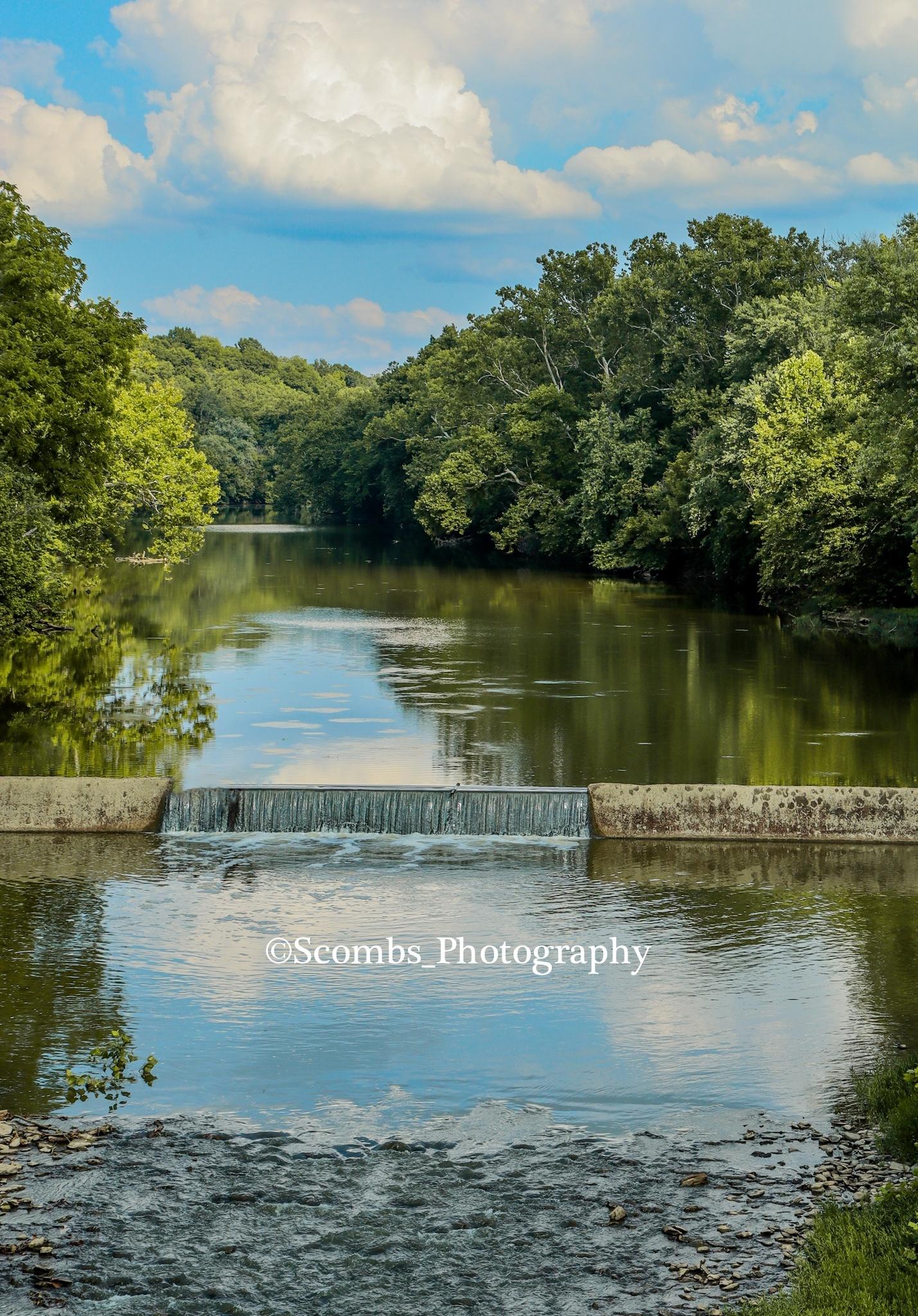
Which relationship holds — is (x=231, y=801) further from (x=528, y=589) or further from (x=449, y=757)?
(x=528, y=589)

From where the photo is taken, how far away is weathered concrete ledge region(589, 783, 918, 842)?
18.3 meters

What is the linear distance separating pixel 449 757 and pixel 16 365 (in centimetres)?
1405

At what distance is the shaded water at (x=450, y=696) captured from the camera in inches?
875

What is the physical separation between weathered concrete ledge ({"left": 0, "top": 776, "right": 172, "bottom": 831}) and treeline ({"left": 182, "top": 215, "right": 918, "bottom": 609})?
56.4 feet

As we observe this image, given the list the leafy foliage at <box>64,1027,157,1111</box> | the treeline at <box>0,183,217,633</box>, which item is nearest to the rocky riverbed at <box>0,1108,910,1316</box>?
the leafy foliage at <box>64,1027,157,1111</box>

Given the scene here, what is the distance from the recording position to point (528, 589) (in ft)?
190

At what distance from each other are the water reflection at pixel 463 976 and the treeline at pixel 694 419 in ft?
49.9

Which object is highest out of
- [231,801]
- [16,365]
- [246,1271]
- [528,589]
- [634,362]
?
[634,362]

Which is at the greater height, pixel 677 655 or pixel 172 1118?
pixel 677 655

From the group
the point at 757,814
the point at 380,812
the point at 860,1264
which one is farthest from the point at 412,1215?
the point at 757,814

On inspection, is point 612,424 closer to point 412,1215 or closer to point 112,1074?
point 112,1074

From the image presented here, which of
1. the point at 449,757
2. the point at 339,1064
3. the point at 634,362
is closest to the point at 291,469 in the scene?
the point at 634,362

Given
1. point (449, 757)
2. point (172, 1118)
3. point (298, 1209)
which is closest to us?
point (298, 1209)

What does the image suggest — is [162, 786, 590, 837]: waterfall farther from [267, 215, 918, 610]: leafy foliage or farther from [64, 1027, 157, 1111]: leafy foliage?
[267, 215, 918, 610]: leafy foliage
